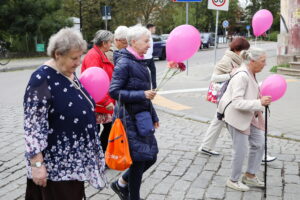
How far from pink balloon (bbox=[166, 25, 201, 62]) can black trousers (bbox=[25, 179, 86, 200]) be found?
1.54 metres

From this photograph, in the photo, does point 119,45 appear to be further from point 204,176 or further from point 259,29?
point 259,29

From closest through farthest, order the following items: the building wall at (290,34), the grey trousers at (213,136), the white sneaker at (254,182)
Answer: the white sneaker at (254,182)
the grey trousers at (213,136)
the building wall at (290,34)

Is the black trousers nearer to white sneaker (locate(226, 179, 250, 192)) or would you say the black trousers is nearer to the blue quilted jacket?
the blue quilted jacket

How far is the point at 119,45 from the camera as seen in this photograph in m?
4.97

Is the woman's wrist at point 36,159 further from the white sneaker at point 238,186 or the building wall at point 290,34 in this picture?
the building wall at point 290,34

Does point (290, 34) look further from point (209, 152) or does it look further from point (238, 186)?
point (238, 186)

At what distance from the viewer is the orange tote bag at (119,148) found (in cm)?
334

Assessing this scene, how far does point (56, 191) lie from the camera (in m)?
2.65

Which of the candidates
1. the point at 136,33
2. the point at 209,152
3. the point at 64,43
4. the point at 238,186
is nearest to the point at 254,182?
the point at 238,186

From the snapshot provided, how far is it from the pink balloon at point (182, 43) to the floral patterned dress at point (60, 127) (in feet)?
3.88

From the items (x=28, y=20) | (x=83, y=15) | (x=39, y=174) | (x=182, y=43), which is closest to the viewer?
(x=39, y=174)

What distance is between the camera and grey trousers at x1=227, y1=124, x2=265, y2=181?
4.09 metres

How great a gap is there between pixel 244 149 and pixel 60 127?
2.22 m

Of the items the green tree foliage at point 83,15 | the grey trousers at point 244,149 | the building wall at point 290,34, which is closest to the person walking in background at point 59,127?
the grey trousers at point 244,149
